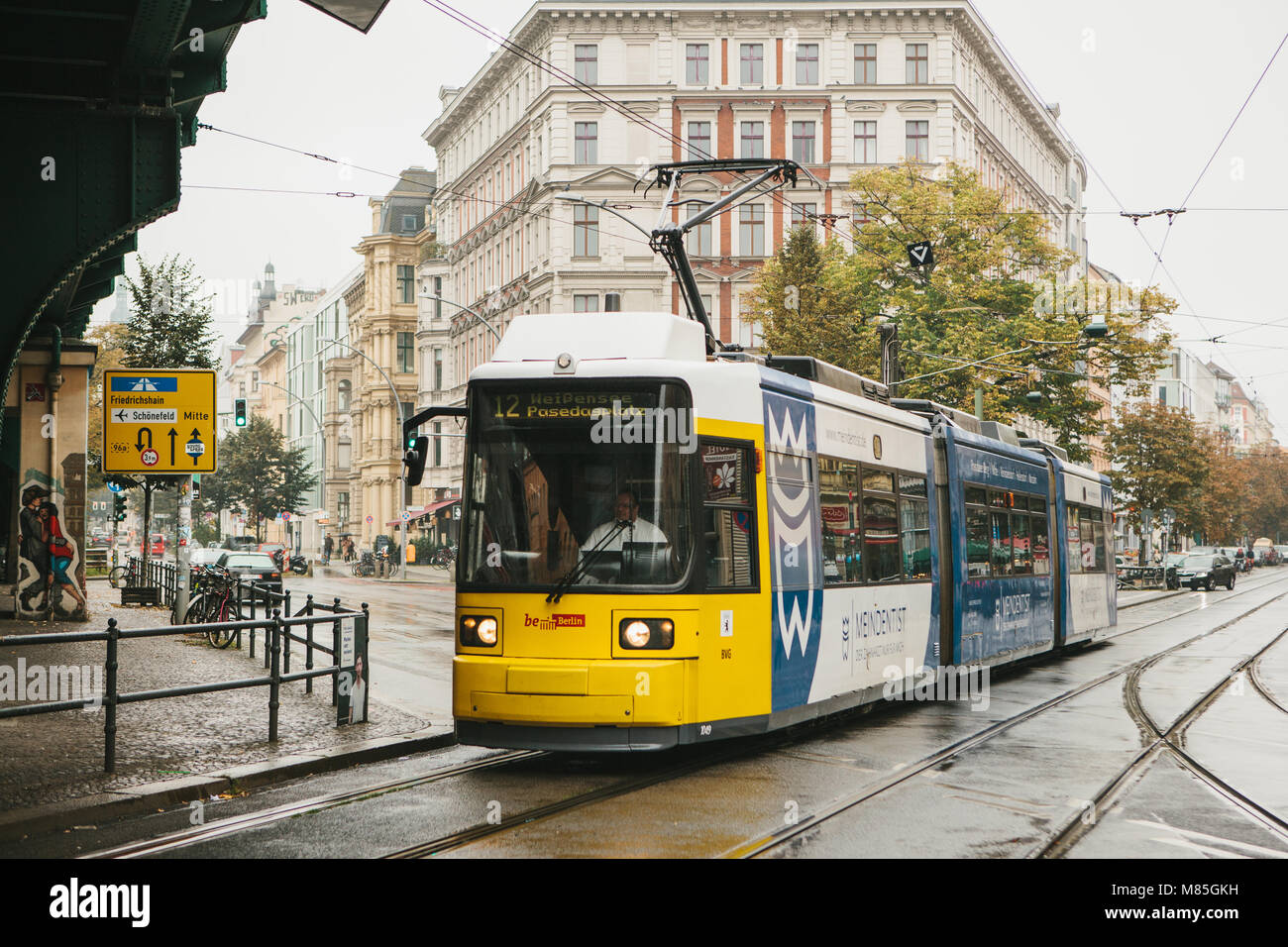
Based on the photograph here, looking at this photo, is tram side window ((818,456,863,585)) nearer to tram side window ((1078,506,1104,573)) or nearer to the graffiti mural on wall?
tram side window ((1078,506,1104,573))

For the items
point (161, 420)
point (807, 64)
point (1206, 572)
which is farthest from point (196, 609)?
point (1206, 572)

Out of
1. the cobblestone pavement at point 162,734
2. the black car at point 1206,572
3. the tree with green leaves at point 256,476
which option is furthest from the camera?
the tree with green leaves at point 256,476

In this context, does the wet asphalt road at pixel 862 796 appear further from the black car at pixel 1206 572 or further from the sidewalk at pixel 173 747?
the black car at pixel 1206 572

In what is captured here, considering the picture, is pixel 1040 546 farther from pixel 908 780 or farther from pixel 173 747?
pixel 173 747

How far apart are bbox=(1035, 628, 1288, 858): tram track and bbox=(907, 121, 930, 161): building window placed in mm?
43944

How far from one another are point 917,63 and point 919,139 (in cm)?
→ 301

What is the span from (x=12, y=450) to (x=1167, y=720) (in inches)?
805

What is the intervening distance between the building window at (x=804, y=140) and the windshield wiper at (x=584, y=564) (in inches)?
2008

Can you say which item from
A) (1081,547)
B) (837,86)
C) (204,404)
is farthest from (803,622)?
(837,86)

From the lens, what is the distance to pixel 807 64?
58.8 meters

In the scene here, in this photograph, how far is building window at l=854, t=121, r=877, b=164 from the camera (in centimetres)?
5881

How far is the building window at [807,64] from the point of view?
58.8 metres

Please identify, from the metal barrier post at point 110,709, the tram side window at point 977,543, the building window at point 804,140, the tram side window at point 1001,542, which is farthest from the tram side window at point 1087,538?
the building window at point 804,140
